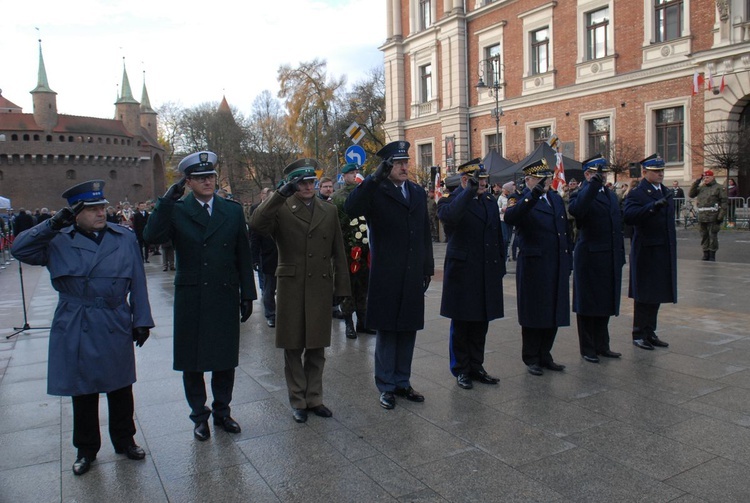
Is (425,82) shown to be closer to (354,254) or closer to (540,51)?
(540,51)

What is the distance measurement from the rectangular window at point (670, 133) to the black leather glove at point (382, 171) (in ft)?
81.2

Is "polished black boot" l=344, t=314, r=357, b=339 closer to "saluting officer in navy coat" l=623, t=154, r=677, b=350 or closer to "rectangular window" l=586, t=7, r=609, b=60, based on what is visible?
"saluting officer in navy coat" l=623, t=154, r=677, b=350

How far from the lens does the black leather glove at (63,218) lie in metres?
4.05

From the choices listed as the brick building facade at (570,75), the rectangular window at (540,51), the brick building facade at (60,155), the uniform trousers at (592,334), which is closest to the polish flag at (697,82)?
the brick building facade at (570,75)

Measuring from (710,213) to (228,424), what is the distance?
43.5 ft

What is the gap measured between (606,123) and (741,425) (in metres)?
A: 26.9

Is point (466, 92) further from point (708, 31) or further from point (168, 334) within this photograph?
point (168, 334)

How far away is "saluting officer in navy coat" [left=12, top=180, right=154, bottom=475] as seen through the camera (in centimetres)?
415

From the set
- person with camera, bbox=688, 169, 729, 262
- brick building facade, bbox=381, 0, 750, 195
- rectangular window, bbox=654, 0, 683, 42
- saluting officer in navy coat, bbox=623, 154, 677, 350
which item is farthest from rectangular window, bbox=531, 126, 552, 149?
saluting officer in navy coat, bbox=623, 154, 677, 350

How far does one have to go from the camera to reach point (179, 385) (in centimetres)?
621

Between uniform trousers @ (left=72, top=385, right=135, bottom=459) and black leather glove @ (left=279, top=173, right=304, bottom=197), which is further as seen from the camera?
black leather glove @ (left=279, top=173, right=304, bottom=197)

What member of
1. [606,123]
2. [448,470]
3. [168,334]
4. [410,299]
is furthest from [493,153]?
[448,470]

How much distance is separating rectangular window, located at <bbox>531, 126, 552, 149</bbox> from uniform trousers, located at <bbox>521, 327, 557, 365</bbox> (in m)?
27.5

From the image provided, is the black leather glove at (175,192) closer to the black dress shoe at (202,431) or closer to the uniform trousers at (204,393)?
the uniform trousers at (204,393)
